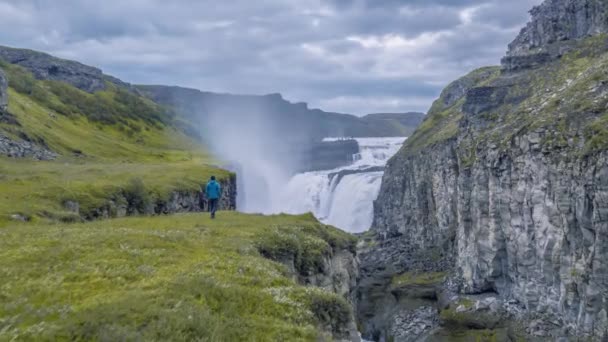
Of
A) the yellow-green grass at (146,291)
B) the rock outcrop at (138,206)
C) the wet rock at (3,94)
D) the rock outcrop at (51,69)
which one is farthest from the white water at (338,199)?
the yellow-green grass at (146,291)

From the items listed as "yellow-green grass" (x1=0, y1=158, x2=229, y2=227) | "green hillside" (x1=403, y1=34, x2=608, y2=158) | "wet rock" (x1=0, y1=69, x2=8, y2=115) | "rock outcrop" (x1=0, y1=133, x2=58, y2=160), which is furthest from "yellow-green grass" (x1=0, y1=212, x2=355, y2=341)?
"wet rock" (x1=0, y1=69, x2=8, y2=115)

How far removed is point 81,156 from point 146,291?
70921 mm

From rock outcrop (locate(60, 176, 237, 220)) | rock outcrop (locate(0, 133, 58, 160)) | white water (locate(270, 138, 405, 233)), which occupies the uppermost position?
rock outcrop (locate(0, 133, 58, 160))

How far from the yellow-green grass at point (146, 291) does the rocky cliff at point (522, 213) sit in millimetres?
36473

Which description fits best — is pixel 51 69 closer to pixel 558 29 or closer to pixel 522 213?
pixel 558 29

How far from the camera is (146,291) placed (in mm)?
15109

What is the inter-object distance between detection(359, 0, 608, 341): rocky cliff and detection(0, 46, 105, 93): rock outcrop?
10383 cm

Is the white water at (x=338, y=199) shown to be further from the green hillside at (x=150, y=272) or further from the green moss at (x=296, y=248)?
the green moss at (x=296, y=248)

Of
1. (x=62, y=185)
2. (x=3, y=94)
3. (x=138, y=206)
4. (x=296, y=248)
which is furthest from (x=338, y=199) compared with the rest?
(x=296, y=248)

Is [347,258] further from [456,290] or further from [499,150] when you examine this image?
[456,290]

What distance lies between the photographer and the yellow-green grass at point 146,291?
42.1 ft

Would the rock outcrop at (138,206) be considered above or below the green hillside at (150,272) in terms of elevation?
below

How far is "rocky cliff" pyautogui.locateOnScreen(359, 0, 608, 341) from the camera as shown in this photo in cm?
4981

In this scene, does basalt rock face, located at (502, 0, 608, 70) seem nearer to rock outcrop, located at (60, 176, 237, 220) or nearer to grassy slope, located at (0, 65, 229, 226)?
grassy slope, located at (0, 65, 229, 226)
